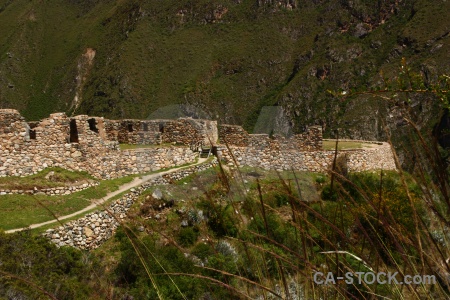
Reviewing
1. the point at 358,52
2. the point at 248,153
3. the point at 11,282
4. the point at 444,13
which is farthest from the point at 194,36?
the point at 11,282

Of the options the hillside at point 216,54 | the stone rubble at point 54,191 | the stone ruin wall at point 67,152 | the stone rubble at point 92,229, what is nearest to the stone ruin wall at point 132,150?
the stone ruin wall at point 67,152

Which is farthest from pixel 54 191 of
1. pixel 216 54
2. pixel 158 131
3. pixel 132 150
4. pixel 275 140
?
pixel 216 54

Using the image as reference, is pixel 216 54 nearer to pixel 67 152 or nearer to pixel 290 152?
pixel 290 152

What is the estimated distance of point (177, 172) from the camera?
585 inches

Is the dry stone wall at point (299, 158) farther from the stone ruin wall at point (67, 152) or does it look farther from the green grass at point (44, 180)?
the green grass at point (44, 180)

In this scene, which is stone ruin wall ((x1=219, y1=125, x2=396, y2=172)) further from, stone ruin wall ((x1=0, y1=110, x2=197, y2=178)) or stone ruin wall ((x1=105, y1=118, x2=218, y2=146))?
stone ruin wall ((x1=0, y1=110, x2=197, y2=178))

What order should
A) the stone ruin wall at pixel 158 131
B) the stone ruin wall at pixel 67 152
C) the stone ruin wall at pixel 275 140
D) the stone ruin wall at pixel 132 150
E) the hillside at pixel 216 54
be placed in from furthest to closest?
the hillside at pixel 216 54 → the stone ruin wall at pixel 158 131 → the stone ruin wall at pixel 275 140 → the stone ruin wall at pixel 132 150 → the stone ruin wall at pixel 67 152

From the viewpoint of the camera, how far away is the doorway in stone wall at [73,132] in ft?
50.1

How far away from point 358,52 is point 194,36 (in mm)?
44301

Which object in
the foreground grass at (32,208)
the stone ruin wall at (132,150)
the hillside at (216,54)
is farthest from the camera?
the hillside at (216,54)

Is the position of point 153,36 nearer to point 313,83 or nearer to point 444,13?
point 313,83

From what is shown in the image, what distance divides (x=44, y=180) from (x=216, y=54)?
11741cm

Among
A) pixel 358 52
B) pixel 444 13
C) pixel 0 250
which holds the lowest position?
pixel 0 250

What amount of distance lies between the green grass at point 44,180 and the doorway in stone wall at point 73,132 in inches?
65.4
